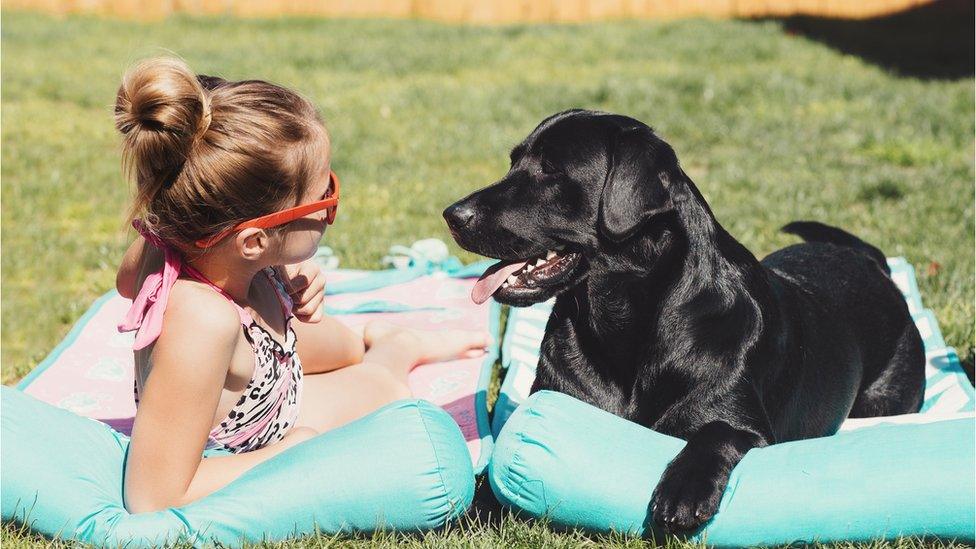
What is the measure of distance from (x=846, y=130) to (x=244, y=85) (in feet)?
24.3

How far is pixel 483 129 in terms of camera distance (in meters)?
9.85

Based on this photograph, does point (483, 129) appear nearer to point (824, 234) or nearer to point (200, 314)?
point (824, 234)

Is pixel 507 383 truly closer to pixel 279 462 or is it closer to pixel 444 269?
pixel 279 462

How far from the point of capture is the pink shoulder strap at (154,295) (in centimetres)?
339

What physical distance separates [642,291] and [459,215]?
2.33ft

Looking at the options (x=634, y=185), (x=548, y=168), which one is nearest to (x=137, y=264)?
(x=548, y=168)

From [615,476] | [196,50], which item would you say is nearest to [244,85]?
[615,476]

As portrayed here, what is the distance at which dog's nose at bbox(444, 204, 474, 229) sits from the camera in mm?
3797

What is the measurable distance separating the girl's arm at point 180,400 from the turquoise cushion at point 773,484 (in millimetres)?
960

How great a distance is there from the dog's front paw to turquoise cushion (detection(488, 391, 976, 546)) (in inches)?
1.7

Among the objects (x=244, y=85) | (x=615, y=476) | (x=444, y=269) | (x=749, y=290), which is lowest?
(x=444, y=269)

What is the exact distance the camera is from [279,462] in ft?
11.2

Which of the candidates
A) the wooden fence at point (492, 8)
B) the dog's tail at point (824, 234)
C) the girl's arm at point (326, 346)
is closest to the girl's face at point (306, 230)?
the girl's arm at point (326, 346)

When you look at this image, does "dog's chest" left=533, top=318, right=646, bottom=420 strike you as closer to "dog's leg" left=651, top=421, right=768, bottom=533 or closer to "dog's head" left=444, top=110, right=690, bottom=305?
"dog's head" left=444, top=110, right=690, bottom=305
